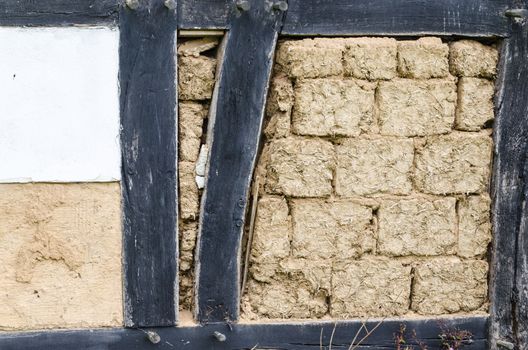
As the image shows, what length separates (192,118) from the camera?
340 centimetres

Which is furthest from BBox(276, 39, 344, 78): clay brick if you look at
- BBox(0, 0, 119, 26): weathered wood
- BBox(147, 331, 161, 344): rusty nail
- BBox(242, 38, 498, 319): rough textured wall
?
BBox(147, 331, 161, 344): rusty nail

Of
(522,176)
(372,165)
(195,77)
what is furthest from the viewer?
(522,176)

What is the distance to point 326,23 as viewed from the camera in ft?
11.1

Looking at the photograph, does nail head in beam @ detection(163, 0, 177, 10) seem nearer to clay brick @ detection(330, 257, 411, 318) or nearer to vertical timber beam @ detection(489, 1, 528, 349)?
clay brick @ detection(330, 257, 411, 318)

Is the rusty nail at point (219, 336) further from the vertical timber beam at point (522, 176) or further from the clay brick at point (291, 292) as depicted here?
the vertical timber beam at point (522, 176)

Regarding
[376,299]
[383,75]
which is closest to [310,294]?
[376,299]

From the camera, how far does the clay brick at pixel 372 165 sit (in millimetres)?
3461

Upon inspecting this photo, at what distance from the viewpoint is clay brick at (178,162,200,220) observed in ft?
11.1

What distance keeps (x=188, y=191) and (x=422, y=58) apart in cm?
119

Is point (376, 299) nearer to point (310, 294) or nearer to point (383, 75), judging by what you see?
point (310, 294)

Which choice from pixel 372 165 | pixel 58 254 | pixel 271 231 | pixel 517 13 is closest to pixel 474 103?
pixel 517 13

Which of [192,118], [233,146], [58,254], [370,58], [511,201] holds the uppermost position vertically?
[370,58]

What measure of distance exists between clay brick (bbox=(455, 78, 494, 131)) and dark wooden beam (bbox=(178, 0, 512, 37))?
8.7 inches

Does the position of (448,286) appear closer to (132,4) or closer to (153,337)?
(153,337)
